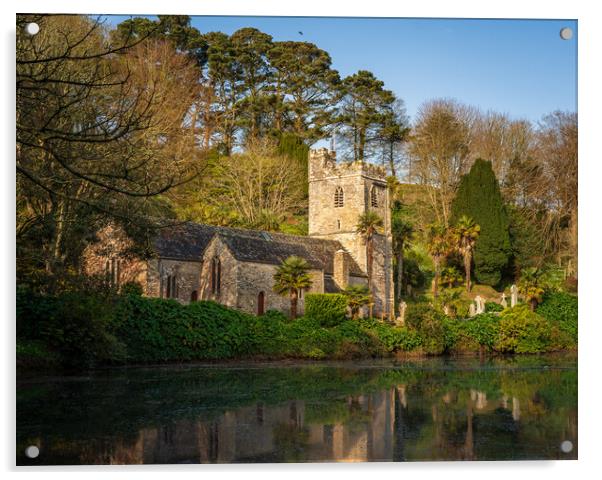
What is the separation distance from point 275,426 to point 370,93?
41.6ft

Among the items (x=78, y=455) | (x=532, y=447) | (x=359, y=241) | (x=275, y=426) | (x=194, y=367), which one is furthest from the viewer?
(x=359, y=241)

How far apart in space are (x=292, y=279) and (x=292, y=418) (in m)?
13.9

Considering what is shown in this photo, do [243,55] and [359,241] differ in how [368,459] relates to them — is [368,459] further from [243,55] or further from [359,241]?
[359,241]

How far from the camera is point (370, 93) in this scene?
65.2ft

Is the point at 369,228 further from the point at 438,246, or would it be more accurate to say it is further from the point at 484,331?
the point at 484,331

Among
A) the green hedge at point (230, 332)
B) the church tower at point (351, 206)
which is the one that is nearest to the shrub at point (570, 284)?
the green hedge at point (230, 332)

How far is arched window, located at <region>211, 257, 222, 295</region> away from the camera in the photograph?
24.8m

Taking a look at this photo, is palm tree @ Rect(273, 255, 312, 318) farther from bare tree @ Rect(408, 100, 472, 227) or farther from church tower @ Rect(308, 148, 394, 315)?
church tower @ Rect(308, 148, 394, 315)

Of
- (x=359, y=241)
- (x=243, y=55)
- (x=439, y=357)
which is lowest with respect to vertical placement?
(x=439, y=357)

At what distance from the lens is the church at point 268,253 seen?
72.4ft

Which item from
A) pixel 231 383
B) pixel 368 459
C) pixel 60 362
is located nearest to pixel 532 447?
pixel 368 459

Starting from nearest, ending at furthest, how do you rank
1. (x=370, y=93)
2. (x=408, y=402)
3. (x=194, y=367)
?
(x=408, y=402) < (x=194, y=367) < (x=370, y=93)

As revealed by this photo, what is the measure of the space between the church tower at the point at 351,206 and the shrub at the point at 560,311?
34.1 ft
